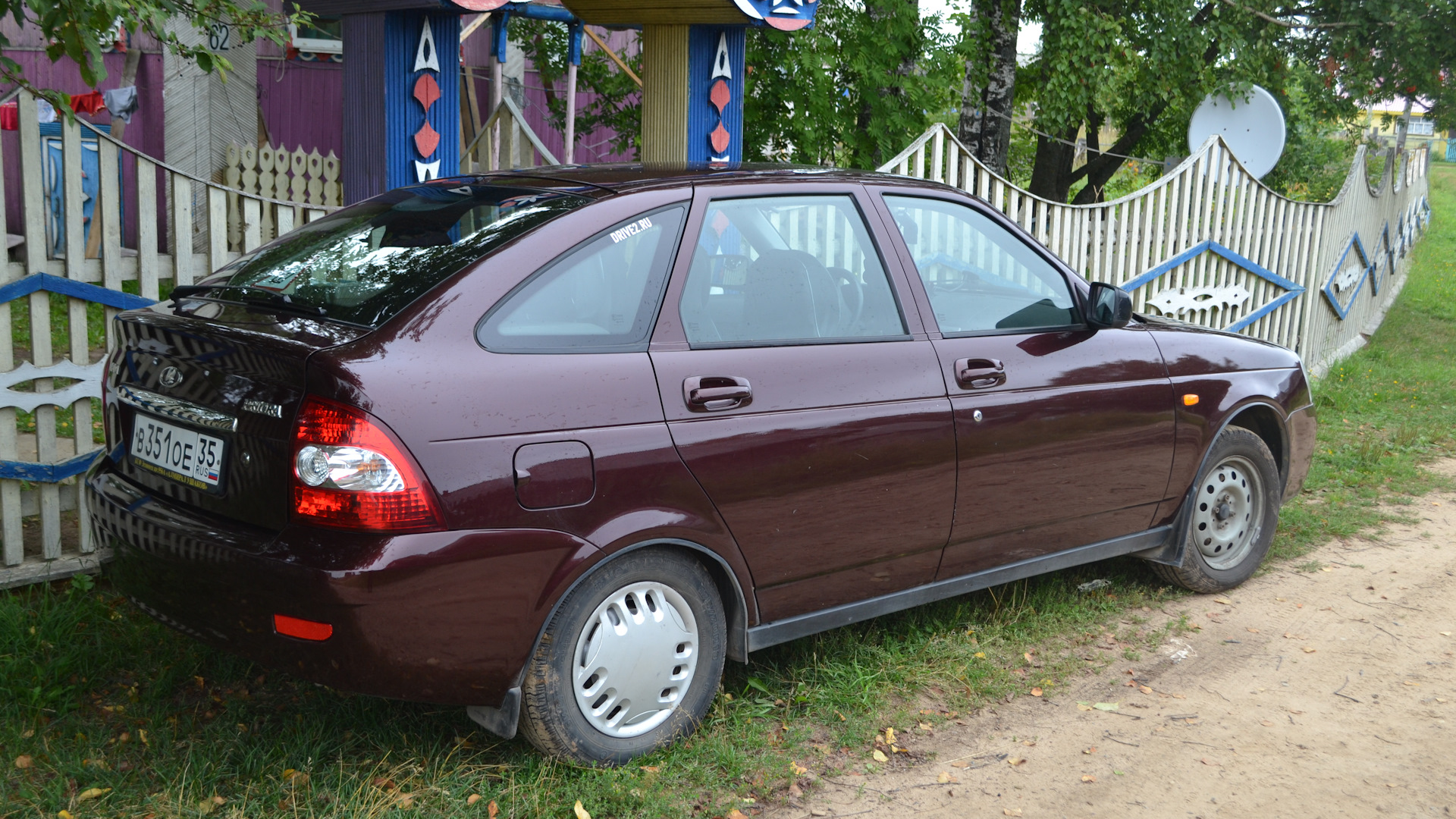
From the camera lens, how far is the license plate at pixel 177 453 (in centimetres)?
305

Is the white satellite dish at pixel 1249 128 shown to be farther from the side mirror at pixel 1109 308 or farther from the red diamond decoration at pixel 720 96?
the side mirror at pixel 1109 308

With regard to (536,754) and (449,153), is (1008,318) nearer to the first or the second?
(536,754)

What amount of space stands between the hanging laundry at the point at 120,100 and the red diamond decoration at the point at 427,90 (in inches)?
297

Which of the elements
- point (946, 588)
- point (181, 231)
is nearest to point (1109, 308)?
point (946, 588)

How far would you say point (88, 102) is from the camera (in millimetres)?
11688

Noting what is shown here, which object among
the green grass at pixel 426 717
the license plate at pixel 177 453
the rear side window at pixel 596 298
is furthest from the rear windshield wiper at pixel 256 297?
the green grass at pixel 426 717

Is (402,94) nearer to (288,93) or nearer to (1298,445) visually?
(1298,445)

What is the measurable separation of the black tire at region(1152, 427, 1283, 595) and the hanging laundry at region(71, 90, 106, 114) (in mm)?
10842

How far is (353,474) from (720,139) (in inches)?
214

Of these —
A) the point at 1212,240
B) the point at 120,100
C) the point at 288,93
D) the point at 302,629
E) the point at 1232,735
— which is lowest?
the point at 1232,735

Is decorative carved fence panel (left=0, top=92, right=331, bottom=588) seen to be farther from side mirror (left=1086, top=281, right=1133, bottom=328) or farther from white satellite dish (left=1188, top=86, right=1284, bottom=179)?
white satellite dish (left=1188, top=86, right=1284, bottom=179)

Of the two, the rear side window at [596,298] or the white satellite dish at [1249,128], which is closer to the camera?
the rear side window at [596,298]

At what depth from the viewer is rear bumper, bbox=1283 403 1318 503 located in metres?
5.34

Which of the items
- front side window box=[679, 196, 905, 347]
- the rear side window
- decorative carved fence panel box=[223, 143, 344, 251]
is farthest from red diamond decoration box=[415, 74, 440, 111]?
decorative carved fence panel box=[223, 143, 344, 251]
